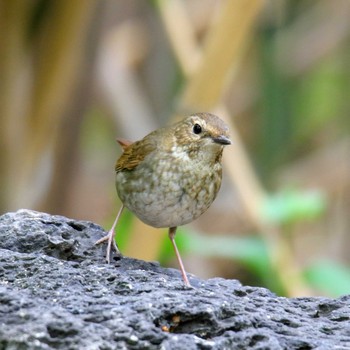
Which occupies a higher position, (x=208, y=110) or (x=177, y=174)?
(x=208, y=110)

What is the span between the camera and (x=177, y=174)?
3.56 m

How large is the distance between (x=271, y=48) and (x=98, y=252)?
3548 mm

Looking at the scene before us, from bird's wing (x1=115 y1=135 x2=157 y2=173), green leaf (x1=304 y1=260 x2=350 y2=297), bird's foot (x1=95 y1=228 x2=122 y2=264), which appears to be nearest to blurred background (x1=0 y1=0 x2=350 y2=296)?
green leaf (x1=304 y1=260 x2=350 y2=297)

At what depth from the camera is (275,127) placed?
6.46m

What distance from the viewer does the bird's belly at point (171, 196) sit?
11.5 ft

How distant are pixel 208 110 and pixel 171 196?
1.06 m

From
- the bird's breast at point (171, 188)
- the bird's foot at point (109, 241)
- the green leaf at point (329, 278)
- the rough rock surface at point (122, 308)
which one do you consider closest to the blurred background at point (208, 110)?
the green leaf at point (329, 278)

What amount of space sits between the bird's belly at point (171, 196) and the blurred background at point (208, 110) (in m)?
0.96

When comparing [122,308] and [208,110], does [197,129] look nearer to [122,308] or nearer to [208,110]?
[208,110]

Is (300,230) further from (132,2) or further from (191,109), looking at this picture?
(191,109)

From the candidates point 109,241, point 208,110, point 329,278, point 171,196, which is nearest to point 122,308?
point 109,241

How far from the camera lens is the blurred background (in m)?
5.04

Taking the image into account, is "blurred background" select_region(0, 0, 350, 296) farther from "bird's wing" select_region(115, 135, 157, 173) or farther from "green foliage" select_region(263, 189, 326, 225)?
"bird's wing" select_region(115, 135, 157, 173)

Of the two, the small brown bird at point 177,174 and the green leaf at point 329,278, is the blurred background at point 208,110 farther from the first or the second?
the small brown bird at point 177,174
